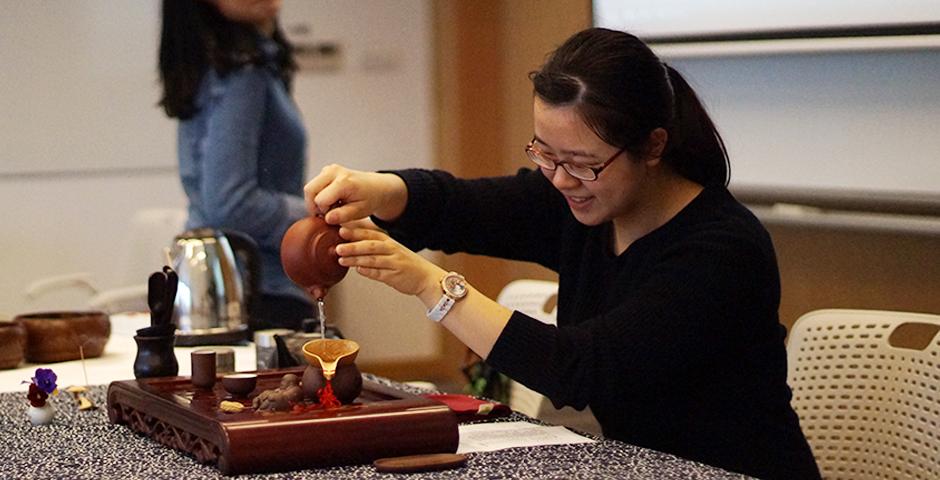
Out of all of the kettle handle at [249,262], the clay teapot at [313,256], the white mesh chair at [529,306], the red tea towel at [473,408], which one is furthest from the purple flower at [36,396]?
the white mesh chair at [529,306]

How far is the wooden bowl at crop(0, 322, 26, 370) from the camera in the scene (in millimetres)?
2326

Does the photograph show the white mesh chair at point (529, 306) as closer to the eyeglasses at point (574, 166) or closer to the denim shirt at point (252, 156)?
the denim shirt at point (252, 156)

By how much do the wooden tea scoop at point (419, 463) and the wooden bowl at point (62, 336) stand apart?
0.97m

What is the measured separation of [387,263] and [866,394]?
2.93ft

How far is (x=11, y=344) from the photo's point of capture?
92.0 inches

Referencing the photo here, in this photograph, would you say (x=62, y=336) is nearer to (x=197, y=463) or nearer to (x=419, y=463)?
(x=197, y=463)

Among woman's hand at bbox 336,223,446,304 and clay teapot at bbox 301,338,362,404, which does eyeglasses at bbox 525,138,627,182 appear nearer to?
woman's hand at bbox 336,223,446,304

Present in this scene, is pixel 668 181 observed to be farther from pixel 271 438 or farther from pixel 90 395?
pixel 90 395

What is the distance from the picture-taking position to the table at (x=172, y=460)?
61.9 inches

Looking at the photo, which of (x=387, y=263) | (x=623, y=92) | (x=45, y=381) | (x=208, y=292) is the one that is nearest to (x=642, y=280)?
(x=623, y=92)

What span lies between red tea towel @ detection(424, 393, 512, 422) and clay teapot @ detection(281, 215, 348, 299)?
244mm

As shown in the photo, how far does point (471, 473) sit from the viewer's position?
62.1 inches

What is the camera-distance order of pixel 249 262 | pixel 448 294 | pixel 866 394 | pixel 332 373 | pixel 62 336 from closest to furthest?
1. pixel 332 373
2. pixel 448 294
3. pixel 866 394
4. pixel 62 336
5. pixel 249 262

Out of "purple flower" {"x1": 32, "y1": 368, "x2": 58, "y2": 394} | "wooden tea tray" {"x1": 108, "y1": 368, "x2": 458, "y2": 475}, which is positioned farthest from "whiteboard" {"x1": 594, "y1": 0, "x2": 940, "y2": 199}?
"purple flower" {"x1": 32, "y1": 368, "x2": 58, "y2": 394}
